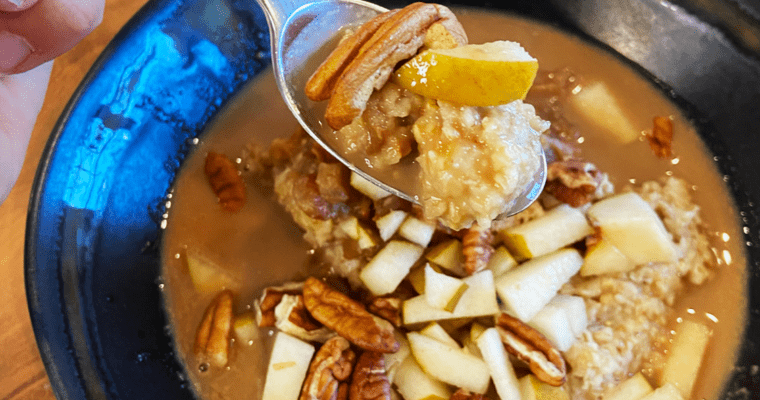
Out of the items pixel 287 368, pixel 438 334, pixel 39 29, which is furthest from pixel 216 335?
pixel 39 29

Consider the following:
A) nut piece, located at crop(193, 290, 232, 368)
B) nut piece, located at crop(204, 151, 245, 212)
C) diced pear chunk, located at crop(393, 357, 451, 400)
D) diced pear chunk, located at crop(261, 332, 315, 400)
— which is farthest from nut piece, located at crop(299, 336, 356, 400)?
nut piece, located at crop(204, 151, 245, 212)

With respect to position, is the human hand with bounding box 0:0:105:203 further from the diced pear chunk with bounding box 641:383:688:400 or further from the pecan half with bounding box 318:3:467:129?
the diced pear chunk with bounding box 641:383:688:400

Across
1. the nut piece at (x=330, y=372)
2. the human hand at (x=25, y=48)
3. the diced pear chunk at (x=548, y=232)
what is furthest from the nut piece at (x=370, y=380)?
the human hand at (x=25, y=48)

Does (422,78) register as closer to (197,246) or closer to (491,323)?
(491,323)

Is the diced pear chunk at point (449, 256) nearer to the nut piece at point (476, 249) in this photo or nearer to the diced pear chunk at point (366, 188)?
the nut piece at point (476, 249)

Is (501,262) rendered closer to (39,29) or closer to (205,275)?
(205,275)

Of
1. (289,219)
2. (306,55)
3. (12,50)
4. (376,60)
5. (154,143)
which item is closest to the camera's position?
(12,50)
